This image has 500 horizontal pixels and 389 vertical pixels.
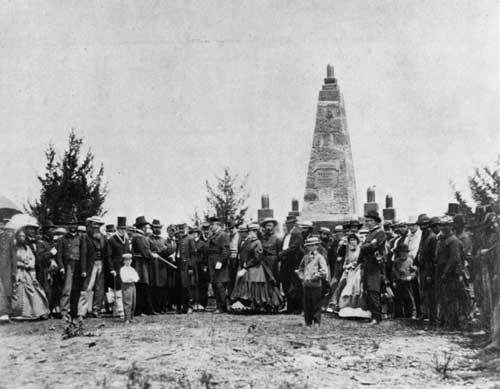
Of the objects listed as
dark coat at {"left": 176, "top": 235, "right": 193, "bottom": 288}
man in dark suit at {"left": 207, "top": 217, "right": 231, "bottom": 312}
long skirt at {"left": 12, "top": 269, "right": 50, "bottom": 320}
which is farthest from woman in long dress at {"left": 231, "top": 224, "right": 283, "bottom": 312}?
long skirt at {"left": 12, "top": 269, "right": 50, "bottom": 320}

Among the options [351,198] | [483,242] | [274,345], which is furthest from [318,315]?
[351,198]

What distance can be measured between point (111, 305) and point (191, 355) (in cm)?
663

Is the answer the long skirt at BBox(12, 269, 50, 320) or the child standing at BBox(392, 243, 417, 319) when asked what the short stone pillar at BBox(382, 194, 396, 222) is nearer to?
the child standing at BBox(392, 243, 417, 319)

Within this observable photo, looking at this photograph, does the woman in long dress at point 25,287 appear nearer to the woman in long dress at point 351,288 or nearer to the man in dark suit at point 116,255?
the man in dark suit at point 116,255

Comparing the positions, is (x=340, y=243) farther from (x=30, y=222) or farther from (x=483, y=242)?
(x=30, y=222)

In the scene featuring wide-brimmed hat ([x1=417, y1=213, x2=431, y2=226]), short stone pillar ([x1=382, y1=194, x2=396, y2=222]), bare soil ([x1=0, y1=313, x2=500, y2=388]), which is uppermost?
short stone pillar ([x1=382, y1=194, x2=396, y2=222])

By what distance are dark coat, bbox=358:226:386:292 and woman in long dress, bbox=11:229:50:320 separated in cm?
605

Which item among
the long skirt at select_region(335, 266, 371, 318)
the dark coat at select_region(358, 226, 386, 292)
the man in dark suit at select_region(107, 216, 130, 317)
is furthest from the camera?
the man in dark suit at select_region(107, 216, 130, 317)

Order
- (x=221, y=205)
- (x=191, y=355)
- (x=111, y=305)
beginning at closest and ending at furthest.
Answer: (x=191, y=355), (x=111, y=305), (x=221, y=205)

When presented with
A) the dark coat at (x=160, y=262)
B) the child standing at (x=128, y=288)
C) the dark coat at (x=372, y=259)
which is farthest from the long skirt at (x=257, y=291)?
the child standing at (x=128, y=288)

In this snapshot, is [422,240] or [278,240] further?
[278,240]

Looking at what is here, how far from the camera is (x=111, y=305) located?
14844mm

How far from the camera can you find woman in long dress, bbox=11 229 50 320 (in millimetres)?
12664

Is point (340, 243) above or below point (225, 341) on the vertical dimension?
above
